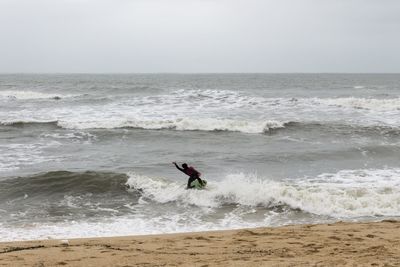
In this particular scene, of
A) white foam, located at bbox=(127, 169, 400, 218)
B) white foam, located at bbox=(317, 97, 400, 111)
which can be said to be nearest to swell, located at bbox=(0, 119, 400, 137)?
white foam, located at bbox=(317, 97, 400, 111)

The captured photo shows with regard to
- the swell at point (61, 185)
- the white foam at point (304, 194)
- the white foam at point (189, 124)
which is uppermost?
the white foam at point (189, 124)

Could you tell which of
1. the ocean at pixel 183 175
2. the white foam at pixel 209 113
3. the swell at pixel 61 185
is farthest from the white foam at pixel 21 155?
the white foam at pixel 209 113

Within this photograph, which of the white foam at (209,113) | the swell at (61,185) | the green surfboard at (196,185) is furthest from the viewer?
the white foam at (209,113)

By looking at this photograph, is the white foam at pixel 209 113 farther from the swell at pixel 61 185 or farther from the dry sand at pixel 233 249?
the dry sand at pixel 233 249

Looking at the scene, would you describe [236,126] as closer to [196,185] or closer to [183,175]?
[183,175]

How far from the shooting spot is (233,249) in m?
6.61

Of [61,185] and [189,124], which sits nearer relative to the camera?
[61,185]

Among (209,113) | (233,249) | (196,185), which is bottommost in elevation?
(196,185)

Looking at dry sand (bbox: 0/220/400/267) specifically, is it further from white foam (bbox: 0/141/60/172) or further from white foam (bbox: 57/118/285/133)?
white foam (bbox: 57/118/285/133)

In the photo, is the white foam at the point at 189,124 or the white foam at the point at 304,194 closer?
the white foam at the point at 304,194

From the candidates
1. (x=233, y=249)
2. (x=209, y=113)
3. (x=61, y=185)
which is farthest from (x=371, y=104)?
(x=233, y=249)

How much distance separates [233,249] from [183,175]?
7.54m

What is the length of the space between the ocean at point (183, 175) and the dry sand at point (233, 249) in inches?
67.5

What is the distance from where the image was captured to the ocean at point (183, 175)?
10.1 metres
